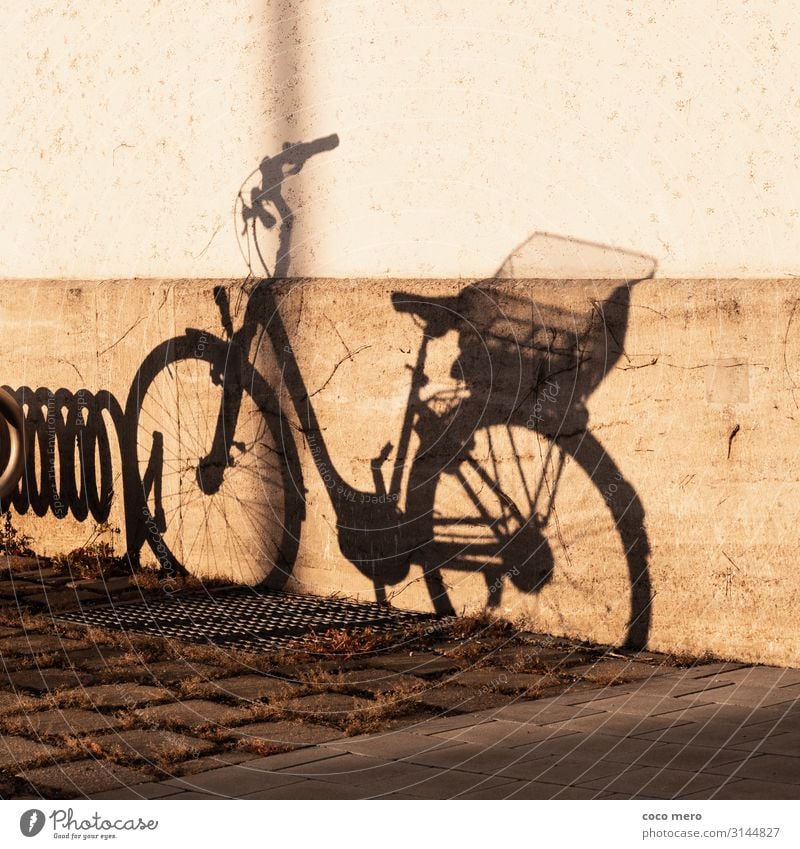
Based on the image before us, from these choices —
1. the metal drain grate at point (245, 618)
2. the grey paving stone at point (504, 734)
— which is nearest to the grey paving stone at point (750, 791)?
the grey paving stone at point (504, 734)

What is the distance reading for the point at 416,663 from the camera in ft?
18.4

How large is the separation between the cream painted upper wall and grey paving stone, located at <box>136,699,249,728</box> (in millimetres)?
2374

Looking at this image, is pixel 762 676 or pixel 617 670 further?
pixel 617 670

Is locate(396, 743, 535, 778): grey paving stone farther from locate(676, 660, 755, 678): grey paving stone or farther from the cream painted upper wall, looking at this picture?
the cream painted upper wall

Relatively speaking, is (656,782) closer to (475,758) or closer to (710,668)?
(475,758)

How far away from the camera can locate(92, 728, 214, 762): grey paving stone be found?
168 inches

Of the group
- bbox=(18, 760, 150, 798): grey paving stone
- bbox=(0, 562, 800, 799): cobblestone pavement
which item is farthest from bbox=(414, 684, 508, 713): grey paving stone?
bbox=(18, 760, 150, 798): grey paving stone

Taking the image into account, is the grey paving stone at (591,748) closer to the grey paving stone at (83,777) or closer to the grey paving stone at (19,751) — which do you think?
the grey paving stone at (83,777)

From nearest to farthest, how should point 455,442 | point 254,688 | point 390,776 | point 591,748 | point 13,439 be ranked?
point 390,776 < point 591,748 < point 254,688 < point 13,439 < point 455,442

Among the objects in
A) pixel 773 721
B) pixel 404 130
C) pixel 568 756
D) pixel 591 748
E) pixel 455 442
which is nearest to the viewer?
pixel 568 756

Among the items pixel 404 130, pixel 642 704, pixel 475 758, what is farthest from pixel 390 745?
pixel 404 130

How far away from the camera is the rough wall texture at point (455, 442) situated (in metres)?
5.51

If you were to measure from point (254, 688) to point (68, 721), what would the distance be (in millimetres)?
722

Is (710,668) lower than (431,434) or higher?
lower
